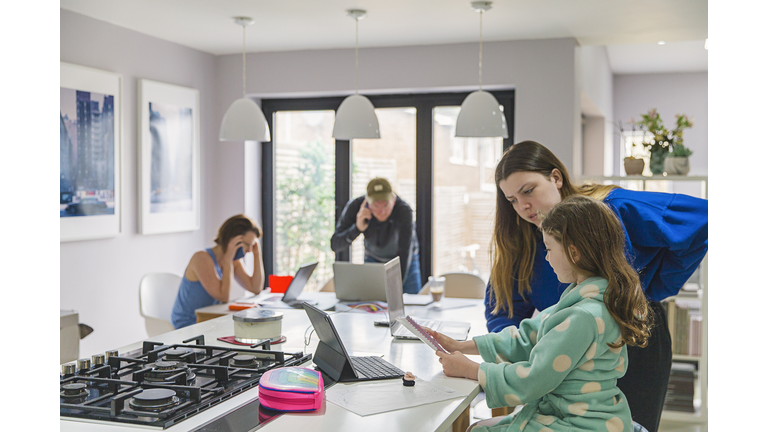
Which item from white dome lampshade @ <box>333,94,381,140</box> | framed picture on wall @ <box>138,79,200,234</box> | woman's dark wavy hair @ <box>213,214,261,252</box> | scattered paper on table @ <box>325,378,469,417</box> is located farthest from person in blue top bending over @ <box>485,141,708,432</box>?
framed picture on wall @ <box>138,79,200,234</box>

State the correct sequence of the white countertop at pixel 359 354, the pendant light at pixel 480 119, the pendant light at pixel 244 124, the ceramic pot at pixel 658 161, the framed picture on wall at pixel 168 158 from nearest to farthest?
the white countertop at pixel 359 354 → the pendant light at pixel 480 119 → the pendant light at pixel 244 124 → the ceramic pot at pixel 658 161 → the framed picture on wall at pixel 168 158

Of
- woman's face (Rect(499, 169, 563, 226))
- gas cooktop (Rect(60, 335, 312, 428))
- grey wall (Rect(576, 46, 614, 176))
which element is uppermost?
grey wall (Rect(576, 46, 614, 176))

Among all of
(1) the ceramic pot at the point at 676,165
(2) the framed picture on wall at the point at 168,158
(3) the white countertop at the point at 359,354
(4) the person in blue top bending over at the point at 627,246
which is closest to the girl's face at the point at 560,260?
(4) the person in blue top bending over at the point at 627,246

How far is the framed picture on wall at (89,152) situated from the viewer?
12.0ft

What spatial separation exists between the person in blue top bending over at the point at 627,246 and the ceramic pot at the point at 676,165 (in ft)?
7.29

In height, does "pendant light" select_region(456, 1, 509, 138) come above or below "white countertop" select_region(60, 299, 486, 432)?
above

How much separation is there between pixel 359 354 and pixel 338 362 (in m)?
0.31

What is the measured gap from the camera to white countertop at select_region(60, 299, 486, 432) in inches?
52.0

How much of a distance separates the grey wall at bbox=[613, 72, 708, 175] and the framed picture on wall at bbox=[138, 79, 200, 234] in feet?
17.0

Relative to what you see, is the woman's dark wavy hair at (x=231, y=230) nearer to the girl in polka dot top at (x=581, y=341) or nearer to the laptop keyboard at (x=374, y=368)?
the laptop keyboard at (x=374, y=368)

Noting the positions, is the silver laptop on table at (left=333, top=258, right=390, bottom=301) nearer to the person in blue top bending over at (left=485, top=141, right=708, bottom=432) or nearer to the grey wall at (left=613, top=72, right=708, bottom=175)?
the person in blue top bending over at (left=485, top=141, right=708, bottom=432)

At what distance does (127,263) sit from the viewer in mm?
4258
